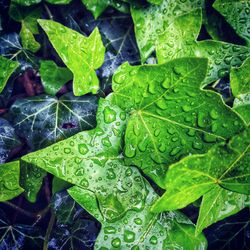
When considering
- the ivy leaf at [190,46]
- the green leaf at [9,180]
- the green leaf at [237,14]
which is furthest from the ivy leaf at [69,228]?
the green leaf at [237,14]

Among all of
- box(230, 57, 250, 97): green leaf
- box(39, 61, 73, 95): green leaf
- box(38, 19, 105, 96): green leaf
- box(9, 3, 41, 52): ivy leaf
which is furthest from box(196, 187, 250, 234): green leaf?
box(9, 3, 41, 52): ivy leaf

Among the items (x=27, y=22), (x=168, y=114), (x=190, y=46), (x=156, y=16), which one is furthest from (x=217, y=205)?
(x=27, y=22)

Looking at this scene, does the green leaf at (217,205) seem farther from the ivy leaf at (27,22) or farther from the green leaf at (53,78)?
the ivy leaf at (27,22)

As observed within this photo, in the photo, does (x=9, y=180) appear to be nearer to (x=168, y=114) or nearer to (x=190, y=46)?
(x=168, y=114)

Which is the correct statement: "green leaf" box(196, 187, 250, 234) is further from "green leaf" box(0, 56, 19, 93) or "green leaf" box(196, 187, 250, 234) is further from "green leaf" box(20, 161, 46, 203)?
"green leaf" box(0, 56, 19, 93)

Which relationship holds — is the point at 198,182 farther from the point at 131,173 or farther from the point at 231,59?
the point at 231,59
